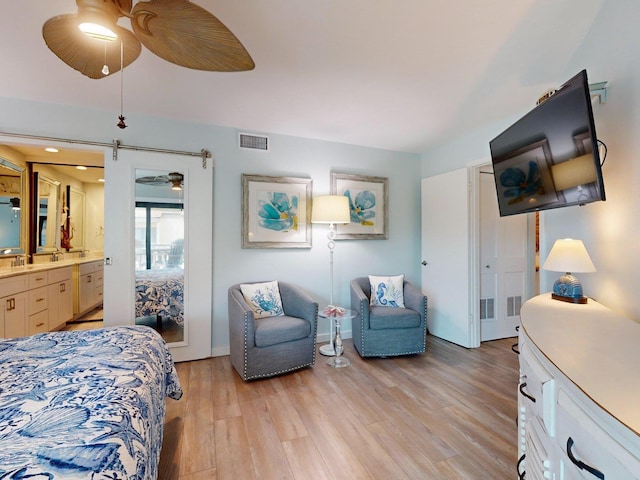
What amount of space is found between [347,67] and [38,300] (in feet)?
13.1

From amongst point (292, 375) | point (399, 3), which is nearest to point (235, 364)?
point (292, 375)

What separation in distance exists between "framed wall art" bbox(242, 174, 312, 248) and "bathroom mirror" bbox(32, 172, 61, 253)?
9.89 feet

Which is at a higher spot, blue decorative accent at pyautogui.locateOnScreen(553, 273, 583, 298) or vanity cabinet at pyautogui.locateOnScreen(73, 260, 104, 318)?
blue decorative accent at pyautogui.locateOnScreen(553, 273, 583, 298)

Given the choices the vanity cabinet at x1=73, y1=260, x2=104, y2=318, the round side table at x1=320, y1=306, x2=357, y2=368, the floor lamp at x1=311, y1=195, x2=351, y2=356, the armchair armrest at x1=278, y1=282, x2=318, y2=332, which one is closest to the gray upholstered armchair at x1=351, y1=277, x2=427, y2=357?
the round side table at x1=320, y1=306, x2=357, y2=368

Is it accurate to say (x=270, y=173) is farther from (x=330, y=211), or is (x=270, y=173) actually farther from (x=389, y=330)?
(x=389, y=330)

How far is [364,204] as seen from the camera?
148 inches

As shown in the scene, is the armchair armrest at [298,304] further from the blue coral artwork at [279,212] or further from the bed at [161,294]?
the bed at [161,294]

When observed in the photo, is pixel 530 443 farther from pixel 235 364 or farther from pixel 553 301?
pixel 235 364

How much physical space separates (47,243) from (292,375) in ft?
13.3

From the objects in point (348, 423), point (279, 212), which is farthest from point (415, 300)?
point (279, 212)

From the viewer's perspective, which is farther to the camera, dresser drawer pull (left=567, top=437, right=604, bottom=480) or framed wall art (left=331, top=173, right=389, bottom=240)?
framed wall art (left=331, top=173, right=389, bottom=240)

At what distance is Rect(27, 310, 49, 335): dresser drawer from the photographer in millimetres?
3098

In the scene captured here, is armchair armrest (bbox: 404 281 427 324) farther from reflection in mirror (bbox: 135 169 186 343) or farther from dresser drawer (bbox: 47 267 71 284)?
dresser drawer (bbox: 47 267 71 284)

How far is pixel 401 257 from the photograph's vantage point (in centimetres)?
399
